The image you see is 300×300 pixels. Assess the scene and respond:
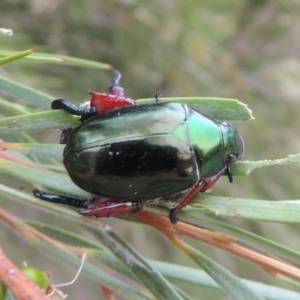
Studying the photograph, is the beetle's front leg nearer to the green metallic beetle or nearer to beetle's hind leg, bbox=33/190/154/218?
the green metallic beetle

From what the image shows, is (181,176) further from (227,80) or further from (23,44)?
(227,80)

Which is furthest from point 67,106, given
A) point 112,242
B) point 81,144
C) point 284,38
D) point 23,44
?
point 284,38

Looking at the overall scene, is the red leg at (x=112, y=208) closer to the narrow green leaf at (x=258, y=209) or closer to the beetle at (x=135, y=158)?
the beetle at (x=135, y=158)

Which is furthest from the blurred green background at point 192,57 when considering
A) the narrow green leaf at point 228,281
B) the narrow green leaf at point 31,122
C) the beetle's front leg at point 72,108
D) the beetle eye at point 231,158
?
the narrow green leaf at point 228,281

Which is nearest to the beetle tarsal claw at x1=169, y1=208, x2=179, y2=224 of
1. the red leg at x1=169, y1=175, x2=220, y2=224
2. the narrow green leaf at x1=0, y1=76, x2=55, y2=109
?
the red leg at x1=169, y1=175, x2=220, y2=224

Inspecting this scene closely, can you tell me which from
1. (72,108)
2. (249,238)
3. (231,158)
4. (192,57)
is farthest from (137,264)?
(192,57)
